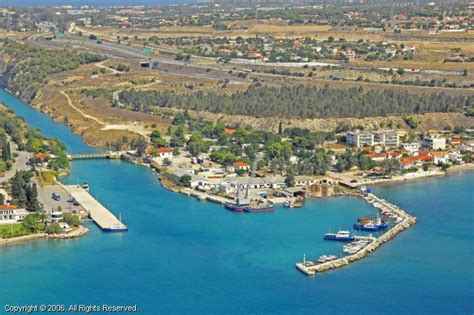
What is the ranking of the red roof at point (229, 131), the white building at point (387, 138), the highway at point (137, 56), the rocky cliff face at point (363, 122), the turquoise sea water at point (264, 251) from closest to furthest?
the turquoise sea water at point (264, 251)
the white building at point (387, 138)
the red roof at point (229, 131)
the rocky cliff face at point (363, 122)
the highway at point (137, 56)

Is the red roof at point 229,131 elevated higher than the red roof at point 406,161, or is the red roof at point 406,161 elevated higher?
the red roof at point 229,131

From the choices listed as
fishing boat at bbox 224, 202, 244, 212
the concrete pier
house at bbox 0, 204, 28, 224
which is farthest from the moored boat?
house at bbox 0, 204, 28, 224

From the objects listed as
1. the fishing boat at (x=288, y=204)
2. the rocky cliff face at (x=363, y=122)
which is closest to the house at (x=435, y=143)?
the rocky cliff face at (x=363, y=122)

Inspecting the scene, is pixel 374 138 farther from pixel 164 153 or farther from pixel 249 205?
pixel 249 205

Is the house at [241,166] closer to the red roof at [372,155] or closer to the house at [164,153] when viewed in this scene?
the house at [164,153]

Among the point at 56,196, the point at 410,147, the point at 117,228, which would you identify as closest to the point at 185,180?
the point at 56,196

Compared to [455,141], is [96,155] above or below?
below
